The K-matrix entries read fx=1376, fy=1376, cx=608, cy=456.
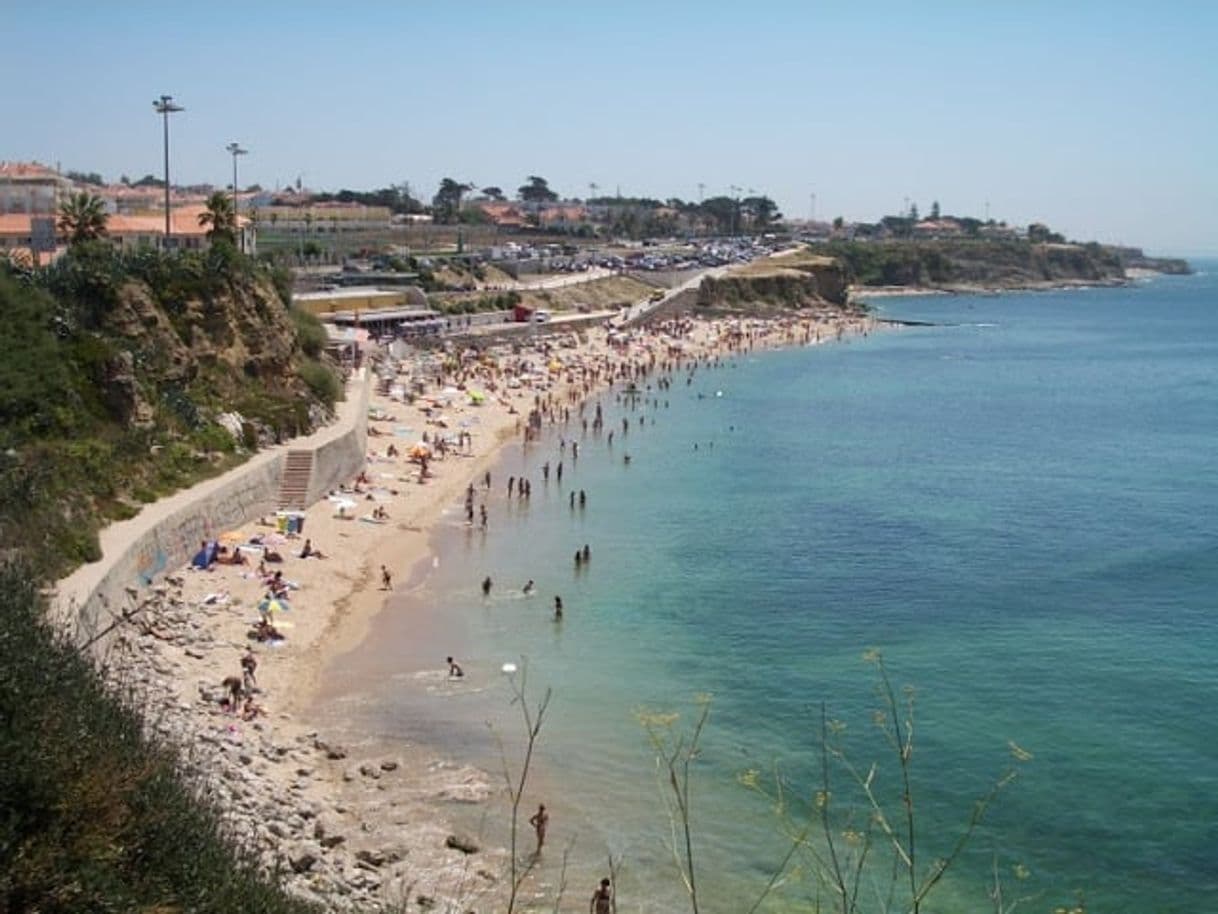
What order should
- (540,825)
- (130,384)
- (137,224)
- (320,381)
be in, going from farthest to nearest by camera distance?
(137,224), (320,381), (130,384), (540,825)

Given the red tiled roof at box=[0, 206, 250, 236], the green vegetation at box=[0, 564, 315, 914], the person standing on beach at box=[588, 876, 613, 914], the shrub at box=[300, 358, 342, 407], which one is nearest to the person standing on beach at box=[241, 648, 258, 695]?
the green vegetation at box=[0, 564, 315, 914]

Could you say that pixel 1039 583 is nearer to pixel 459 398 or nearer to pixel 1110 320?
pixel 459 398

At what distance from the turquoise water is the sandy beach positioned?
830mm

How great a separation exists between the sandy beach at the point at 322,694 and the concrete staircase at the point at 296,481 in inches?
18.2

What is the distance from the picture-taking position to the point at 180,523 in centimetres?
2738

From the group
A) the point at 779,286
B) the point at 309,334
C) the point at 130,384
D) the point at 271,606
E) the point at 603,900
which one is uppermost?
the point at 779,286

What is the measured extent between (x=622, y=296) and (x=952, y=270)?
8766 centimetres

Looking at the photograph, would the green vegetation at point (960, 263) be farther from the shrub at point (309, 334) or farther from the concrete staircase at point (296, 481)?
the concrete staircase at point (296, 481)

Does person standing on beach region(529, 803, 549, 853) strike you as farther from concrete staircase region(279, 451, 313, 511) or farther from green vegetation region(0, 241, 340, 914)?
concrete staircase region(279, 451, 313, 511)

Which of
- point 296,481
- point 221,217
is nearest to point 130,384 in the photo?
point 296,481

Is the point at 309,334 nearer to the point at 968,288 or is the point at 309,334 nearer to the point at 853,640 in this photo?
the point at 853,640

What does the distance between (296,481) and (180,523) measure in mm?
6712

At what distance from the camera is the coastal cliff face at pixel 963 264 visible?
169250 mm

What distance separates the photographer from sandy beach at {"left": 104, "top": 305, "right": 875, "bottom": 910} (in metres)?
16.4
